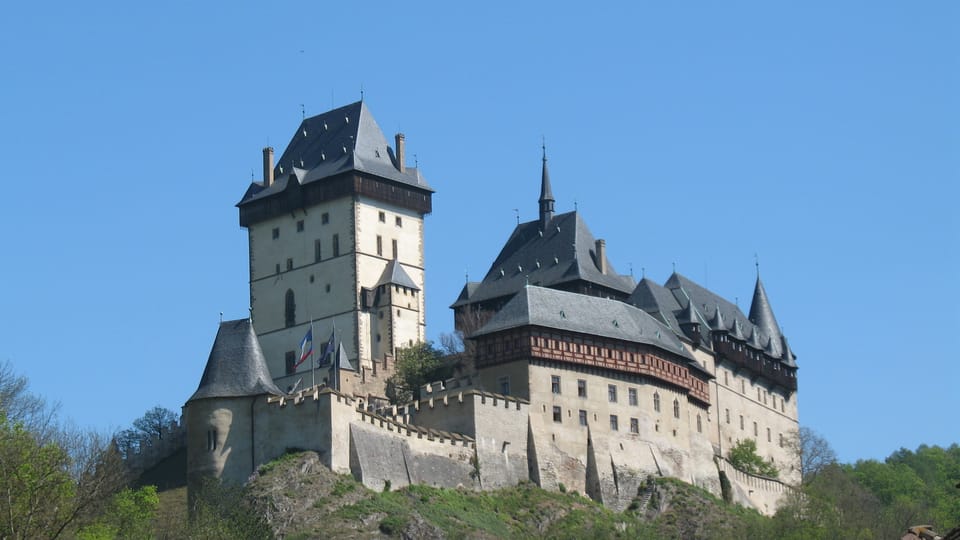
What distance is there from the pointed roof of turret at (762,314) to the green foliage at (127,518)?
4797 centimetres

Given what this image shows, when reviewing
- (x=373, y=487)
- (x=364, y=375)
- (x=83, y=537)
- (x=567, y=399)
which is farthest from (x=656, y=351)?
(x=83, y=537)

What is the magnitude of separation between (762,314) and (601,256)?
19.2m

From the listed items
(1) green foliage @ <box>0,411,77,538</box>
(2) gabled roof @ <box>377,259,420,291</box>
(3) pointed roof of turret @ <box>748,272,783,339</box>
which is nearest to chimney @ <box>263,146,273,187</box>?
(2) gabled roof @ <box>377,259,420,291</box>

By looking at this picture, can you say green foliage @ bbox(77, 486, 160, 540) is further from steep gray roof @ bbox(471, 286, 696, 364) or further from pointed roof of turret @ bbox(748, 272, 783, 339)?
pointed roof of turret @ bbox(748, 272, 783, 339)

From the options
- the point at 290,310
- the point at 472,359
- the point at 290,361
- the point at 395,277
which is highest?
the point at 395,277

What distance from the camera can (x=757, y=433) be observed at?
114 metres

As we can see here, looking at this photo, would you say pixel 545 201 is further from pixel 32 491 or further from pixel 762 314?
pixel 32 491

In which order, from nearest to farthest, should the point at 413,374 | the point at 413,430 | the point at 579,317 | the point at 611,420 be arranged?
the point at 413,430
the point at 611,420
the point at 579,317
the point at 413,374

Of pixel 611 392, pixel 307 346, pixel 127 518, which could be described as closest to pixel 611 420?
pixel 611 392

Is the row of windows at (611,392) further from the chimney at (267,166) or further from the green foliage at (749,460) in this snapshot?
the chimney at (267,166)

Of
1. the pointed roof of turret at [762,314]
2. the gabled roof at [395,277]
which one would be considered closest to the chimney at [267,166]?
the gabled roof at [395,277]

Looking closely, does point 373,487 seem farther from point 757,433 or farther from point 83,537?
point 757,433

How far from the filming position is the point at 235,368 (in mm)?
84938

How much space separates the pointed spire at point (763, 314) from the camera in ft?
410
